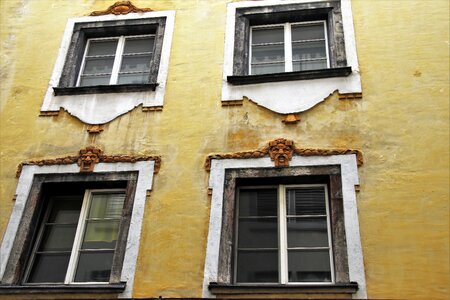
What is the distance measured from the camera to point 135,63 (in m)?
9.03

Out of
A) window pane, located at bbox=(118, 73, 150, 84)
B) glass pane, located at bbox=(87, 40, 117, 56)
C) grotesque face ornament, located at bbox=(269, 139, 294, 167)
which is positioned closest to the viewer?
grotesque face ornament, located at bbox=(269, 139, 294, 167)

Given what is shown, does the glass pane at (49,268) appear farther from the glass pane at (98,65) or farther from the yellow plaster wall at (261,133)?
the glass pane at (98,65)

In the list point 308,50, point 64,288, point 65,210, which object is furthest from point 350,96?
point 64,288

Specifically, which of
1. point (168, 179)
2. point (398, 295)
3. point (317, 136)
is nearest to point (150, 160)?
point (168, 179)

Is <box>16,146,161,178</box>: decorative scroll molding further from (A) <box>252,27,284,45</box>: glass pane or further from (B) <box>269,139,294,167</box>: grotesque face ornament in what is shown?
(A) <box>252,27,284,45</box>: glass pane

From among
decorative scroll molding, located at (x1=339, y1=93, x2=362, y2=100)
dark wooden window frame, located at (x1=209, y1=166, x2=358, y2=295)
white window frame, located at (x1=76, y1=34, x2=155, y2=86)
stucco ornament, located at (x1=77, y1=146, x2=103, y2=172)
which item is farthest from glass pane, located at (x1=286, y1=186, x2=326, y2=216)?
white window frame, located at (x1=76, y1=34, x2=155, y2=86)

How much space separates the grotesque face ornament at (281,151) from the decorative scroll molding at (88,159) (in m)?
1.53

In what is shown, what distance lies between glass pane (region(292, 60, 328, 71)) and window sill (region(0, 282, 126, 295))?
13.2 ft

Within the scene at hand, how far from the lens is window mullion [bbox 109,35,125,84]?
8805 millimetres

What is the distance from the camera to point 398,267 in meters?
6.19

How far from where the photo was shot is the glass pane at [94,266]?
6.87 metres

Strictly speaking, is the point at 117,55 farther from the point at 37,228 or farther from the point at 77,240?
the point at 77,240

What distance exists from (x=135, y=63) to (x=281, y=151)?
3.13 m

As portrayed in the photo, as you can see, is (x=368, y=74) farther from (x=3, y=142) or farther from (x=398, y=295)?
(x=3, y=142)
